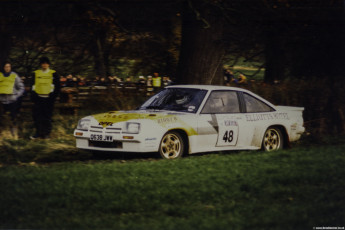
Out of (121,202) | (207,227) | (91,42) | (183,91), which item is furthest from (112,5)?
(207,227)

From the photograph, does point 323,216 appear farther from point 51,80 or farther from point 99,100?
point 99,100

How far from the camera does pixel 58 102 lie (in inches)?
784

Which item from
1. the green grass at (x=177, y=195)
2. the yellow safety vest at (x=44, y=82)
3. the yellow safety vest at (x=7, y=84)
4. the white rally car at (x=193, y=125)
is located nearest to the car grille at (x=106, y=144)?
the white rally car at (x=193, y=125)

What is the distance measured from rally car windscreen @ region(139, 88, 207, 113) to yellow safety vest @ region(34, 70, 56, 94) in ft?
10.8

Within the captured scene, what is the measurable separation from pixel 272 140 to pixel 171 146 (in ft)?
8.75

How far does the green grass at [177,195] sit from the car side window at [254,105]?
2257 millimetres

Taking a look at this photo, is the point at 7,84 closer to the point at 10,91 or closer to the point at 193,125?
the point at 10,91

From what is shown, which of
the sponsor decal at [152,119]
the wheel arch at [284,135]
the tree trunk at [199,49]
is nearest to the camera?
the sponsor decal at [152,119]

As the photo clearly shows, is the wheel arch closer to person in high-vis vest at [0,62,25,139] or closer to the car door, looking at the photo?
the car door

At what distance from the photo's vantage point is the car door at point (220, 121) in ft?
37.4

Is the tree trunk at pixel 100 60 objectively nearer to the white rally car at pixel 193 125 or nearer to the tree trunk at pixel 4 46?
the tree trunk at pixel 4 46

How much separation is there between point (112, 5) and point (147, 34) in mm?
2726

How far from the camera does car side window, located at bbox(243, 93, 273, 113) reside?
12469mm

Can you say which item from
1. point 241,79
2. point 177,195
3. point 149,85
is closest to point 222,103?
point 177,195
